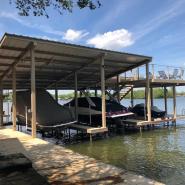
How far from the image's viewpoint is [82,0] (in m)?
6.21

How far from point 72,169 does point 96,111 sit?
13.1m

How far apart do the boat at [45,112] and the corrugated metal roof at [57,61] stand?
61.3 inches

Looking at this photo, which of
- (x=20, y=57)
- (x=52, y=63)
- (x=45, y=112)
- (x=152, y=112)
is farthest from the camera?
(x=152, y=112)

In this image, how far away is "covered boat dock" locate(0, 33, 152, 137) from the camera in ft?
A: 45.2

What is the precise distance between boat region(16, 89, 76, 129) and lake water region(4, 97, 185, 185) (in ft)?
6.50

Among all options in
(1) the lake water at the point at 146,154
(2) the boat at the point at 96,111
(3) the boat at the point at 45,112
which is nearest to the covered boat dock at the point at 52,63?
(2) the boat at the point at 96,111

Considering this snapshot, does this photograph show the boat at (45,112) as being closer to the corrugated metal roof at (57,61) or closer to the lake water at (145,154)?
the corrugated metal roof at (57,61)

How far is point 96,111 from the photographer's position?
20.2 m

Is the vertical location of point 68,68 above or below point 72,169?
above

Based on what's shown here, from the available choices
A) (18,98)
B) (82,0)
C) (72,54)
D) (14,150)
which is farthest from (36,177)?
(18,98)

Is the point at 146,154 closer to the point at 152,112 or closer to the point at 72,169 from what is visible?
the point at 72,169

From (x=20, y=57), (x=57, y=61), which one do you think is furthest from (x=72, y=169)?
(x=57, y=61)

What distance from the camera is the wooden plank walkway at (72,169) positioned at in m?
6.18

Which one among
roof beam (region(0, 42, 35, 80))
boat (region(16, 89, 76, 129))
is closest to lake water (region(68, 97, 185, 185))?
boat (region(16, 89, 76, 129))
